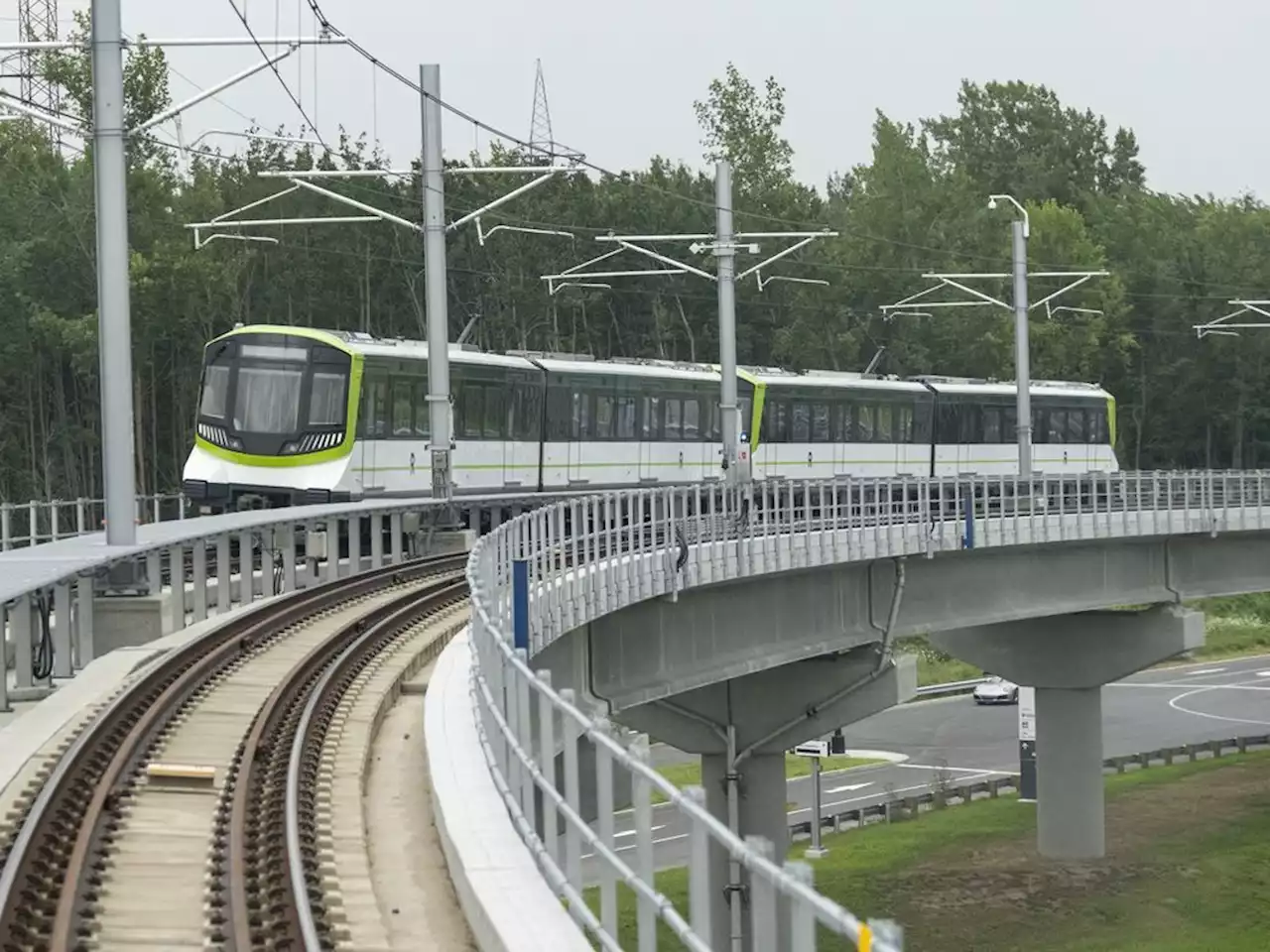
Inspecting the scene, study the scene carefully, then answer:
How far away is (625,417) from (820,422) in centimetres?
805

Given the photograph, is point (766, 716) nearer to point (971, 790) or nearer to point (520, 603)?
point (971, 790)

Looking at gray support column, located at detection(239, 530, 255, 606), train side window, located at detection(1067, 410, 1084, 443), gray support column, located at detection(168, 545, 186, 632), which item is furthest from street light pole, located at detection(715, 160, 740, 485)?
train side window, located at detection(1067, 410, 1084, 443)

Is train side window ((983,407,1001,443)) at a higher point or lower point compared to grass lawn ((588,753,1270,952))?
higher

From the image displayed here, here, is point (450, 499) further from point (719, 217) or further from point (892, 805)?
point (892, 805)

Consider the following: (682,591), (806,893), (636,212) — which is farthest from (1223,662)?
(806,893)

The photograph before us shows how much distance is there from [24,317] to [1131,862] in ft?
106

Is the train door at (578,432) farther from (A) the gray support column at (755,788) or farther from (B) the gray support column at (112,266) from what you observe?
(B) the gray support column at (112,266)

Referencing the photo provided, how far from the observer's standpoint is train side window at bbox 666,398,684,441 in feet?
149

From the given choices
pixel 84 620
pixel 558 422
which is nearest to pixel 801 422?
pixel 558 422

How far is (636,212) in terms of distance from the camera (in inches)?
3214

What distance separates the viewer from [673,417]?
149 feet

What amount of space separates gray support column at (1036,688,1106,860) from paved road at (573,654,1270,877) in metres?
7.99

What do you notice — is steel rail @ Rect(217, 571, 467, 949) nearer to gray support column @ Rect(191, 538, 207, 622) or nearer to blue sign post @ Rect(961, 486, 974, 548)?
gray support column @ Rect(191, 538, 207, 622)

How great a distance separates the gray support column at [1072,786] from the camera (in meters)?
38.1
